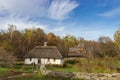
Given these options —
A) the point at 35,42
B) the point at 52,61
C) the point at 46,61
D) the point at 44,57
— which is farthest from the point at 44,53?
the point at 35,42

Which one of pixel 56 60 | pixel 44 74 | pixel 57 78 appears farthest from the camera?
pixel 56 60

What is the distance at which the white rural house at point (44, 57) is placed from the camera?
151 ft

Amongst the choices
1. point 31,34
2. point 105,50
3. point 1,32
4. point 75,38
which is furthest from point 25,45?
point 75,38

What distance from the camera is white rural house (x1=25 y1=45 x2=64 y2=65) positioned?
45906 mm

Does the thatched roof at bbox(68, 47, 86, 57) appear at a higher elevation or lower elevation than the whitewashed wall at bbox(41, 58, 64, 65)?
higher

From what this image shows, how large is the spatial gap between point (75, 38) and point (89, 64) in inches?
2577

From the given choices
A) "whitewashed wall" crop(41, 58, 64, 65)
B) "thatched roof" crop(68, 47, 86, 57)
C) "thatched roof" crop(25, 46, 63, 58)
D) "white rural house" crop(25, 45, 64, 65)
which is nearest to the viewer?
"whitewashed wall" crop(41, 58, 64, 65)

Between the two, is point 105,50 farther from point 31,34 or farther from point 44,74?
point 44,74

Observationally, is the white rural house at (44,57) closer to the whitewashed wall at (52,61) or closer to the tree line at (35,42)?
the whitewashed wall at (52,61)

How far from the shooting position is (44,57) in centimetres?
4628

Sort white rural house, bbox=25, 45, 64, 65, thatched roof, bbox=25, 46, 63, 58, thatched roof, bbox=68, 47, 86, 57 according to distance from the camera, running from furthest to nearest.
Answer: thatched roof, bbox=68, 47, 86, 57 < thatched roof, bbox=25, 46, 63, 58 < white rural house, bbox=25, 45, 64, 65

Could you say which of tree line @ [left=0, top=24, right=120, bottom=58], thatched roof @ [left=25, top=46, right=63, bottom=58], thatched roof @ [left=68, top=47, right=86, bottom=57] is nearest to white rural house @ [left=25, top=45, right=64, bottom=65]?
thatched roof @ [left=25, top=46, right=63, bottom=58]

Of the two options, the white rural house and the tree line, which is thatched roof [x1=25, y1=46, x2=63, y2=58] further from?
the tree line

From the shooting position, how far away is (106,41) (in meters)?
69.9
